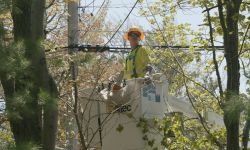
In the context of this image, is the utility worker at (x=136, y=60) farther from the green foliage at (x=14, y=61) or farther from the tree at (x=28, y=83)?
the green foliage at (x=14, y=61)

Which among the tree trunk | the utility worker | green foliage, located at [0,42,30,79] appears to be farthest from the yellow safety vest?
green foliage, located at [0,42,30,79]

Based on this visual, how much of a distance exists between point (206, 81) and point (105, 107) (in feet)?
5.23

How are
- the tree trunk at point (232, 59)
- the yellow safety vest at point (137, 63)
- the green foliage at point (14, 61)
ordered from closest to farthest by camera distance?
the green foliage at point (14, 61)
the tree trunk at point (232, 59)
the yellow safety vest at point (137, 63)

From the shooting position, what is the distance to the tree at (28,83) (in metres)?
3.68

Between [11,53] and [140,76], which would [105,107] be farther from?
[11,53]

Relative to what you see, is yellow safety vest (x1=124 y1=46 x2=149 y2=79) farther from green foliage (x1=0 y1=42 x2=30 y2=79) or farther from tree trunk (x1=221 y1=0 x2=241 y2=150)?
green foliage (x1=0 y1=42 x2=30 y2=79)

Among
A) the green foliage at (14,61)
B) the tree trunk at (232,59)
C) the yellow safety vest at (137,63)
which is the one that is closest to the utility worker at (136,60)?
the yellow safety vest at (137,63)

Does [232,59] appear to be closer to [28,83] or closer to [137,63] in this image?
[28,83]

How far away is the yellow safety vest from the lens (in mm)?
6488

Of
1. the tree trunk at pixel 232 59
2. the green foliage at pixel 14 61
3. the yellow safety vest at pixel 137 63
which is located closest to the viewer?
the green foliage at pixel 14 61

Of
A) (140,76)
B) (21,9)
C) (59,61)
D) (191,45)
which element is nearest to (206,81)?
(191,45)

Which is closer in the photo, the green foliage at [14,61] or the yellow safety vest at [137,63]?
the green foliage at [14,61]

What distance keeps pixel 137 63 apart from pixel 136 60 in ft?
0.14

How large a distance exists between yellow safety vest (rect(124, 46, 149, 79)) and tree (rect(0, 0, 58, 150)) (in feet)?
6.55
